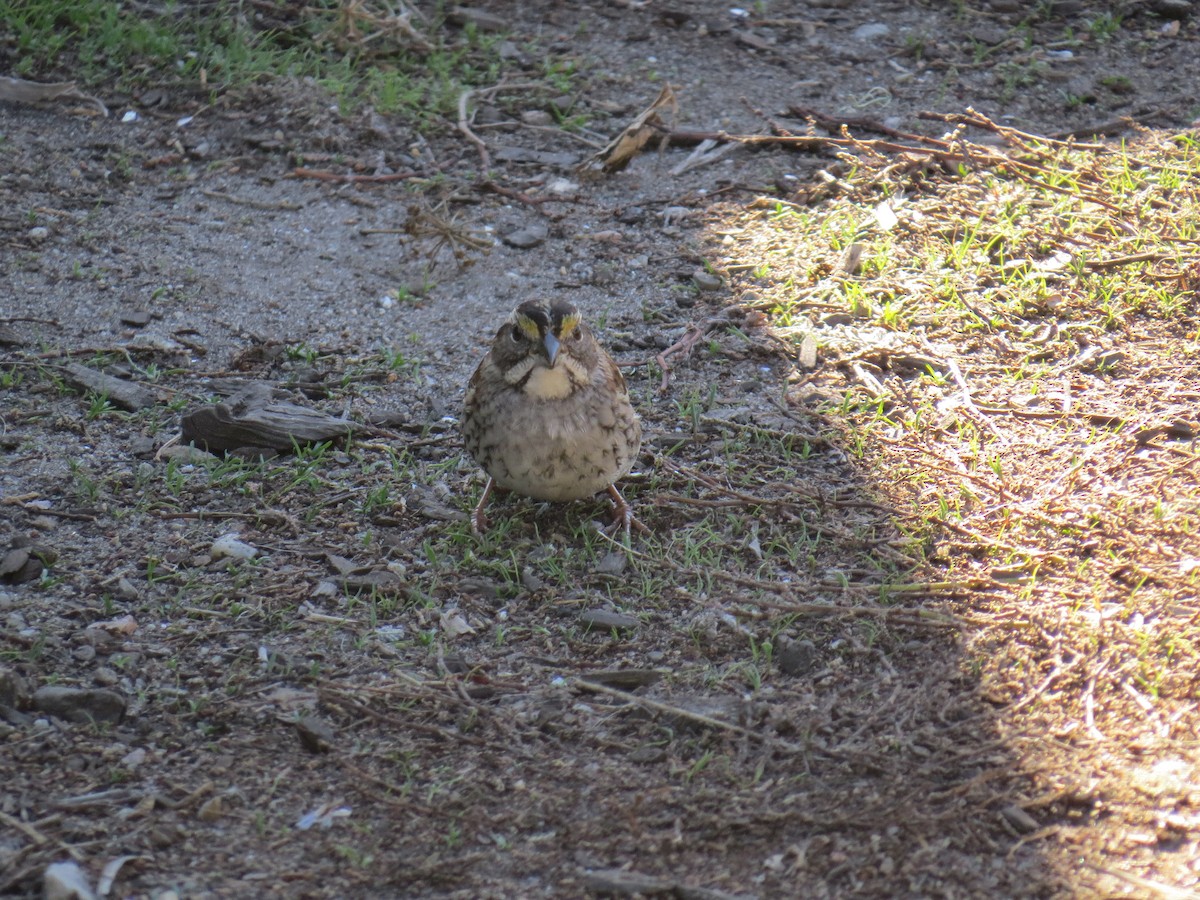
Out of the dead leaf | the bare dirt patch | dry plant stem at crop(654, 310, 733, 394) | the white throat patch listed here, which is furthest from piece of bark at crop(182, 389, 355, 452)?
the dead leaf

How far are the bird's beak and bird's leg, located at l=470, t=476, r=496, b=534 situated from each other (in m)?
0.53

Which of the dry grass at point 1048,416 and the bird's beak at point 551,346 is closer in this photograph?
the dry grass at point 1048,416

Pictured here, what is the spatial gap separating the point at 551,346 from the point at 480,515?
2.19ft

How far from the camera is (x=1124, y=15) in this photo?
8.09 meters

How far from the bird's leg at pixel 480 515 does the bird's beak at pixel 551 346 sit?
20.9 inches

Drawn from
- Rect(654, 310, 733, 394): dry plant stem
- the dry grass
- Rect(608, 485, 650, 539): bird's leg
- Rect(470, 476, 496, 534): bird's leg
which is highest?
the dry grass

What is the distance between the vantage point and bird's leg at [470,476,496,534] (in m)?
4.49

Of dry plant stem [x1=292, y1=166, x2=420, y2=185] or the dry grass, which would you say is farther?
dry plant stem [x1=292, y1=166, x2=420, y2=185]

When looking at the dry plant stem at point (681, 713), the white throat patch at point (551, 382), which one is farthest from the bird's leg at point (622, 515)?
the dry plant stem at point (681, 713)

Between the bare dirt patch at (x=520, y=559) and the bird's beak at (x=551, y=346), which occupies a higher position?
the bird's beak at (x=551, y=346)

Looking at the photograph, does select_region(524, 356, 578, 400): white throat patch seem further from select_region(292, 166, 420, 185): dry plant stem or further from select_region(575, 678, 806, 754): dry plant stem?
select_region(292, 166, 420, 185): dry plant stem

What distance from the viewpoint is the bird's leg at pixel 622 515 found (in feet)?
14.7

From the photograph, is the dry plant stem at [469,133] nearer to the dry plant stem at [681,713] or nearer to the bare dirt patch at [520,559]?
the bare dirt patch at [520,559]

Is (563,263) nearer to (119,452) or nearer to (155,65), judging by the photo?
(119,452)
